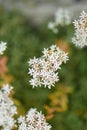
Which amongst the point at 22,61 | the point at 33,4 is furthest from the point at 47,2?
the point at 22,61

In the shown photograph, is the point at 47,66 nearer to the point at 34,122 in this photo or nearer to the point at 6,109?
the point at 34,122

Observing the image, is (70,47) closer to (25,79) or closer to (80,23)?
(25,79)

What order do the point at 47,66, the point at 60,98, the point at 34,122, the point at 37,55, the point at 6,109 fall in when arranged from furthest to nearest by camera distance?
the point at 37,55
the point at 60,98
the point at 6,109
the point at 34,122
the point at 47,66

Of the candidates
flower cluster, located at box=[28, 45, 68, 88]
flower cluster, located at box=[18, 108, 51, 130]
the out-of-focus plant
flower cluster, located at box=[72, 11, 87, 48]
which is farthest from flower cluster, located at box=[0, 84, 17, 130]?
the out-of-focus plant

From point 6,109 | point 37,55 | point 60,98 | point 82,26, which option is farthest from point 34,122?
point 37,55

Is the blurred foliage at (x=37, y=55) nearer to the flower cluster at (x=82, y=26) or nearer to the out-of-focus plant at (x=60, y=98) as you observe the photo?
the out-of-focus plant at (x=60, y=98)

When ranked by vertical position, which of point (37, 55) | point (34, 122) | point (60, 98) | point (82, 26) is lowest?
point (34, 122)

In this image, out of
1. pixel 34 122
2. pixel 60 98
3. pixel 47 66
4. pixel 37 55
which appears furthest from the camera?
pixel 37 55

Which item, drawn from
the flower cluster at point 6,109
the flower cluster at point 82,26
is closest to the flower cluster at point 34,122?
the flower cluster at point 6,109
